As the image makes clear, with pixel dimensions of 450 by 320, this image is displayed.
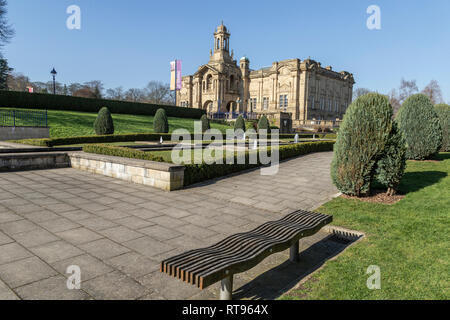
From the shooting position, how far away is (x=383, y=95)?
741 cm

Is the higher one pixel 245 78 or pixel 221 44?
pixel 221 44

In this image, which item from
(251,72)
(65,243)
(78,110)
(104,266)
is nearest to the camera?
(104,266)

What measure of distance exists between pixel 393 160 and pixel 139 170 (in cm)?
721

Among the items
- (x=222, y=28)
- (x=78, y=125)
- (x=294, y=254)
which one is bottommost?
(x=294, y=254)

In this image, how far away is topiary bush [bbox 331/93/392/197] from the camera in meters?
7.23

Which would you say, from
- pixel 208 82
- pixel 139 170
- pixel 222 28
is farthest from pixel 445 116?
pixel 222 28

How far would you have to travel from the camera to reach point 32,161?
10.7m

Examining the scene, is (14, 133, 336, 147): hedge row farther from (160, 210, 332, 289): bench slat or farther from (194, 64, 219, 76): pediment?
(194, 64, 219, 76): pediment

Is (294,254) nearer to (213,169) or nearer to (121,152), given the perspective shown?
(213,169)

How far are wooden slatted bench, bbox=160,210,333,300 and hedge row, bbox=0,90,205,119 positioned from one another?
32.1m

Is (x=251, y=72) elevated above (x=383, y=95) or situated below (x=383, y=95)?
above

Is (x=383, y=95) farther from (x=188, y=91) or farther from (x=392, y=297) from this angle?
(x=188, y=91)

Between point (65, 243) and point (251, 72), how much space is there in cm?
6341

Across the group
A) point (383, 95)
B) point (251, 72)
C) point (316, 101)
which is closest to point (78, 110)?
point (383, 95)
